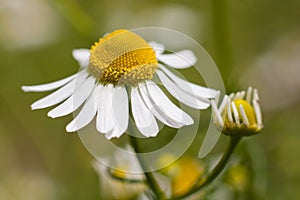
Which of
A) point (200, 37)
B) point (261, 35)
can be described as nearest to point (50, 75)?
point (200, 37)

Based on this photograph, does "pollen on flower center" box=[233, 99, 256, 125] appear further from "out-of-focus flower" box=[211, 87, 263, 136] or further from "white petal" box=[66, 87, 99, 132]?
"white petal" box=[66, 87, 99, 132]

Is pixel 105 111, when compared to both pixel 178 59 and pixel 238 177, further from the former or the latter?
pixel 238 177

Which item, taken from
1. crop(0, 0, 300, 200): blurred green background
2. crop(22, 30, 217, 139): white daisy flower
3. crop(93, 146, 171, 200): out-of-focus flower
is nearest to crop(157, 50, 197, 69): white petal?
crop(22, 30, 217, 139): white daisy flower

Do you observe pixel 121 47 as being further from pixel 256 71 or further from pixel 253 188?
pixel 256 71

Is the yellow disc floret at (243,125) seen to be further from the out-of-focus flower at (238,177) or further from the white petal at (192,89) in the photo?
the out-of-focus flower at (238,177)

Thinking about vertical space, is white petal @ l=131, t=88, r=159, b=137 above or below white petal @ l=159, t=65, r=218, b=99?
above

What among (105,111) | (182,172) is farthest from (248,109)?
(182,172)
